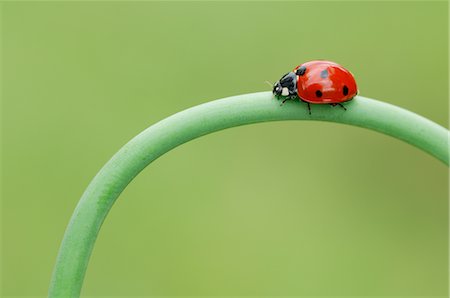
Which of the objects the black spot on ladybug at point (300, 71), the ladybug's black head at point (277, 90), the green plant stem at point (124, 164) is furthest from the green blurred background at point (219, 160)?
the green plant stem at point (124, 164)

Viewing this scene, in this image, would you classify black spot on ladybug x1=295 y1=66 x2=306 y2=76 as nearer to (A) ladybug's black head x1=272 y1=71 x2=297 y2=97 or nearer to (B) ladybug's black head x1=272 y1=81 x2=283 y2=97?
(A) ladybug's black head x1=272 y1=71 x2=297 y2=97

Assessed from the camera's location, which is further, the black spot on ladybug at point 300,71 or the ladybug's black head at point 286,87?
the black spot on ladybug at point 300,71

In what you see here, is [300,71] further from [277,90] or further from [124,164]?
[124,164]

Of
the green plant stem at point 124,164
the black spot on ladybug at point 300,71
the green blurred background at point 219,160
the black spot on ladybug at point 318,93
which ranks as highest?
the green blurred background at point 219,160

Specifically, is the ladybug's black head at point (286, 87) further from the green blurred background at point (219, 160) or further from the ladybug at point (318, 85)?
the green blurred background at point (219, 160)

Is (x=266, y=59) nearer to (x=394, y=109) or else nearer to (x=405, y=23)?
(x=405, y=23)

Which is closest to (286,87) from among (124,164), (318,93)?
(318,93)

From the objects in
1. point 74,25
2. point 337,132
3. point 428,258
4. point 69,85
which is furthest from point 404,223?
point 74,25

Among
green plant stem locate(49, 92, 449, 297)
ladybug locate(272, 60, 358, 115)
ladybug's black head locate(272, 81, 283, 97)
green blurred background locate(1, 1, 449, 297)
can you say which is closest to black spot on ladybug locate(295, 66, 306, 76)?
ladybug locate(272, 60, 358, 115)
